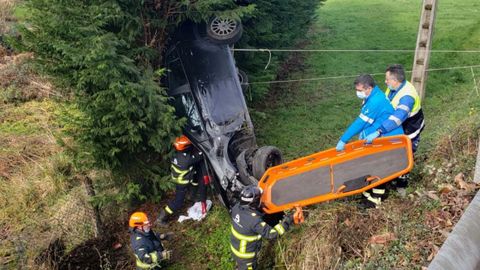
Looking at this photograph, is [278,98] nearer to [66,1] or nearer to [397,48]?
[397,48]

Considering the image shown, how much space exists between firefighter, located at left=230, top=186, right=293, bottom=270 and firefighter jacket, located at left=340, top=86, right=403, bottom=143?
1354 mm

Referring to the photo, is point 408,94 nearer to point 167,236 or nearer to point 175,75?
point 175,75

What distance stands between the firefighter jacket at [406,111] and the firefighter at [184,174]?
9.94 feet

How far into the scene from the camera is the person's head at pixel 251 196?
5195 mm

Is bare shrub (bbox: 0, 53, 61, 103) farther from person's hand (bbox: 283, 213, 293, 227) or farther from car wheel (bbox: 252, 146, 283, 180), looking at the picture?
person's hand (bbox: 283, 213, 293, 227)

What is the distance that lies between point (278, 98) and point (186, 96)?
207 inches

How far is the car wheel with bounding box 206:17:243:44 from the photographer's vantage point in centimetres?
688

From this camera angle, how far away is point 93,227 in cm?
720

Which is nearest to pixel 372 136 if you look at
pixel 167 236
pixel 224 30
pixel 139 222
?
pixel 224 30

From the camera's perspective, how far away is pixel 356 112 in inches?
420

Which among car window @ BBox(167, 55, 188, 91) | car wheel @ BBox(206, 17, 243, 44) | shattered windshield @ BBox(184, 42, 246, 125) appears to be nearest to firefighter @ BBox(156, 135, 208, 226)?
shattered windshield @ BBox(184, 42, 246, 125)

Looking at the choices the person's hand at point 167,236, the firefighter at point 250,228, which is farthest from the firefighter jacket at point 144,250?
the firefighter at point 250,228

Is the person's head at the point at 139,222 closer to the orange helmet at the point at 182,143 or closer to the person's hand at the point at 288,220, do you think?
the orange helmet at the point at 182,143

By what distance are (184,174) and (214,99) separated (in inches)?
52.5
